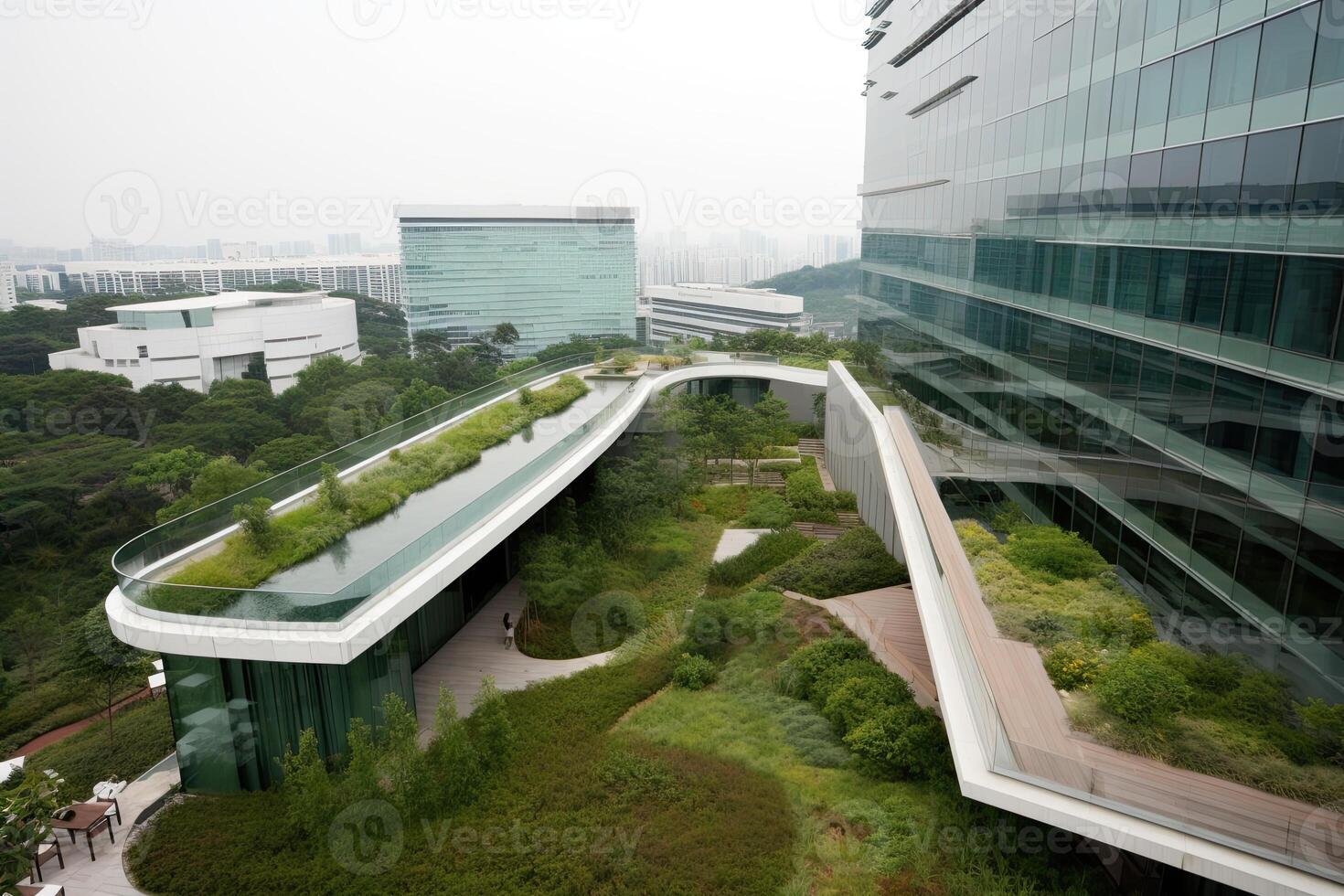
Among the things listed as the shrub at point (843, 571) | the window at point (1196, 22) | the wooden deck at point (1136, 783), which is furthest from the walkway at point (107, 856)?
the window at point (1196, 22)

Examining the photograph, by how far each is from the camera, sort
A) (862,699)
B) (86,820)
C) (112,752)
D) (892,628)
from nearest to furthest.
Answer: (86,820), (862,699), (112,752), (892,628)


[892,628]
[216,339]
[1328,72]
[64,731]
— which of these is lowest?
[64,731]

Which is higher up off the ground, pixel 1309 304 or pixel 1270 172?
pixel 1270 172

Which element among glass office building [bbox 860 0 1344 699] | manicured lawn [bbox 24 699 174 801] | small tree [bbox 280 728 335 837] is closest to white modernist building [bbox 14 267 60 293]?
manicured lawn [bbox 24 699 174 801]

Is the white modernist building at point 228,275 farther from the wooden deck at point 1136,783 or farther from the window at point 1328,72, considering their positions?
the window at point 1328,72

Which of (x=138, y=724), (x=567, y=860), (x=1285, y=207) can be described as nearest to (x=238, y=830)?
(x=567, y=860)

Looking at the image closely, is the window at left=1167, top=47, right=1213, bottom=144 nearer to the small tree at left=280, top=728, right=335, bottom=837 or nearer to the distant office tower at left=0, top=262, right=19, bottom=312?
the small tree at left=280, top=728, right=335, bottom=837

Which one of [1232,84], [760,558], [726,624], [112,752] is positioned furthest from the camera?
[760,558]

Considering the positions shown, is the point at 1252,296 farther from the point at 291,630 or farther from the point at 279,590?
the point at 279,590

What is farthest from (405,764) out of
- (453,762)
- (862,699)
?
(862,699)
